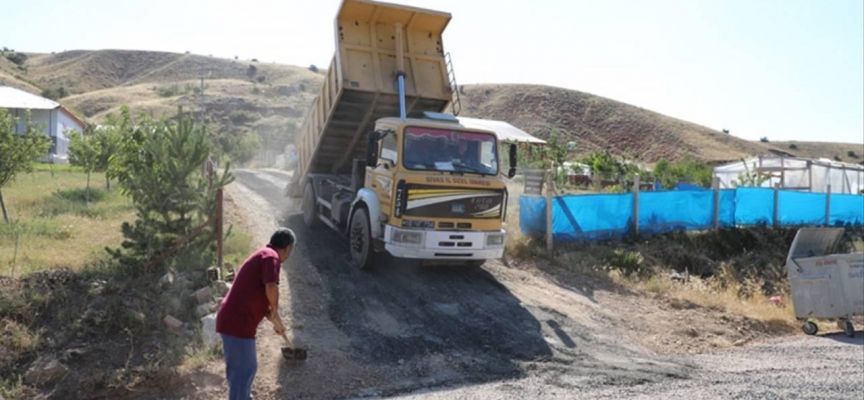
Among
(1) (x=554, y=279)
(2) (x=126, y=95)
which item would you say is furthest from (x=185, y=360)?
(2) (x=126, y=95)

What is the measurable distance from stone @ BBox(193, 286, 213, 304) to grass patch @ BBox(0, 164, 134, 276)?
5.58ft

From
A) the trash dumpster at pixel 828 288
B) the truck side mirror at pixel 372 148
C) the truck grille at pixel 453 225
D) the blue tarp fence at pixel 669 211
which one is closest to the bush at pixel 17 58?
the blue tarp fence at pixel 669 211

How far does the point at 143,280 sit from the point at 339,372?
2860 mm

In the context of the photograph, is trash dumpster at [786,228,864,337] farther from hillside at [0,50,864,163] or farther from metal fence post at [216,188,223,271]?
hillside at [0,50,864,163]

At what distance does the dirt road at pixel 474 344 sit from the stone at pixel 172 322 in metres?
0.89

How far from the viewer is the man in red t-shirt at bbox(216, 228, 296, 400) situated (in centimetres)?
466

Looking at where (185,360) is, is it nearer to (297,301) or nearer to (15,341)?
(15,341)

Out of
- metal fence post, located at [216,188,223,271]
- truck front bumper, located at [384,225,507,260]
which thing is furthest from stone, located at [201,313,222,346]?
truck front bumper, located at [384,225,507,260]

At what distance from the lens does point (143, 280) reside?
7.48 metres

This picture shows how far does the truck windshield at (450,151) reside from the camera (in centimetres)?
923

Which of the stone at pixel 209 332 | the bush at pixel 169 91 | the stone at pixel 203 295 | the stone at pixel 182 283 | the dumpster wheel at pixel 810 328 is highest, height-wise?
the bush at pixel 169 91

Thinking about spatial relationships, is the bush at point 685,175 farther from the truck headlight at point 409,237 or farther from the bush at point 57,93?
the bush at point 57,93

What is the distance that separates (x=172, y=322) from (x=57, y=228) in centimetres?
508

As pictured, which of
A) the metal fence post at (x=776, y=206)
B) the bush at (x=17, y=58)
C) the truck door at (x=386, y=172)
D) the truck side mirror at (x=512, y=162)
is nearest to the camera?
the truck door at (x=386, y=172)
